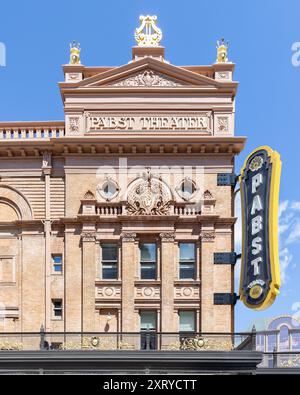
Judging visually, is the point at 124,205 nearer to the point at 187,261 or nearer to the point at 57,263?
the point at 187,261

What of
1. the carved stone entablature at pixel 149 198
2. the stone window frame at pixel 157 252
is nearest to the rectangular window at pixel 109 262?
the stone window frame at pixel 157 252

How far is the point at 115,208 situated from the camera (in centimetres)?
3484

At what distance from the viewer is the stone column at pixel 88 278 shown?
111 ft

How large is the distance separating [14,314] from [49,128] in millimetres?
8094

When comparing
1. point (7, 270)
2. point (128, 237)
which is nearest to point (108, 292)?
point (128, 237)

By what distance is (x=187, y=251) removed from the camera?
114 ft

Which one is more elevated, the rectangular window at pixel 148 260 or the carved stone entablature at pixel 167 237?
the carved stone entablature at pixel 167 237

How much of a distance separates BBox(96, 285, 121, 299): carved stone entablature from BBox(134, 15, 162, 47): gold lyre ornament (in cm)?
1083

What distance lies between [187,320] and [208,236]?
→ 3598 mm

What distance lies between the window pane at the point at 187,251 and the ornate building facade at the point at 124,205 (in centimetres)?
4

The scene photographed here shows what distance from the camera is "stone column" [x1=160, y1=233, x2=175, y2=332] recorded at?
33.9m

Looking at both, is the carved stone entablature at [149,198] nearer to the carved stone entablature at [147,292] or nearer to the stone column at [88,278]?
the stone column at [88,278]

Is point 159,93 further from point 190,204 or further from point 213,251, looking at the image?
point 213,251
